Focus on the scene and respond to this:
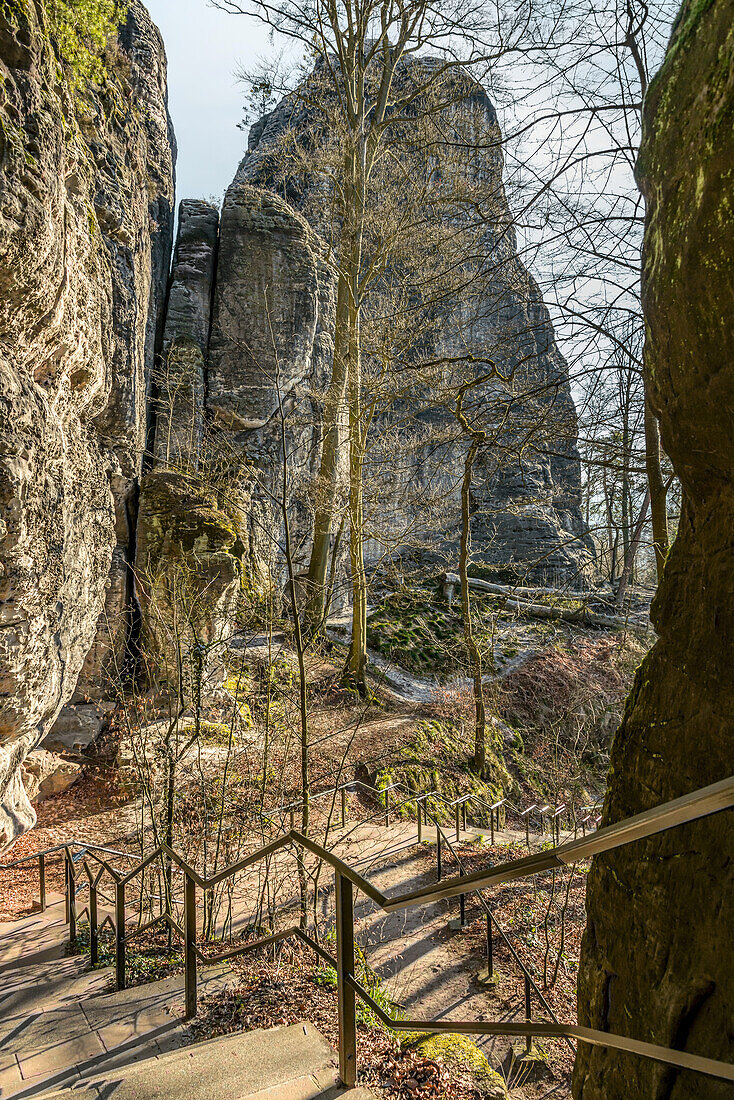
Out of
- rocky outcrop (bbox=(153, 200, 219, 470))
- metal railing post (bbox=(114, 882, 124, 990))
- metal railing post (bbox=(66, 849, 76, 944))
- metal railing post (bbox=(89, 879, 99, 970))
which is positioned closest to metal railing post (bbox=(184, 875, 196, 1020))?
metal railing post (bbox=(114, 882, 124, 990))

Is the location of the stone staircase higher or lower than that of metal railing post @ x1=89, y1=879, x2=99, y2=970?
higher

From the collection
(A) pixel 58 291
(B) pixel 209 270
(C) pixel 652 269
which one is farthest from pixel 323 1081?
(B) pixel 209 270

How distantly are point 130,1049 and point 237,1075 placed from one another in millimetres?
993

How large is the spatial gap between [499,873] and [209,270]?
57.5ft

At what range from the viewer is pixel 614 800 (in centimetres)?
203

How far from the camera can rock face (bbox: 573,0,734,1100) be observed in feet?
4.89

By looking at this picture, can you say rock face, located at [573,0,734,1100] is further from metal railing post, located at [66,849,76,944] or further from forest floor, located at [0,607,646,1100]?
metal railing post, located at [66,849,76,944]

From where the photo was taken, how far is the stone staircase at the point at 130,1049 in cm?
235

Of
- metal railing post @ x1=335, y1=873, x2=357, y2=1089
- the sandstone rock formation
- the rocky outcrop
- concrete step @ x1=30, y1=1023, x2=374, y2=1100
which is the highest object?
the rocky outcrop

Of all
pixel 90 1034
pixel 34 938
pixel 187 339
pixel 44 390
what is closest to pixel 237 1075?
pixel 90 1034

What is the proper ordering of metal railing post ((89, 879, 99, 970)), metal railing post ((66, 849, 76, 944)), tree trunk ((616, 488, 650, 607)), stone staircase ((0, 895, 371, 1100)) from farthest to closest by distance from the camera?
metal railing post ((66, 849, 76, 944)) → tree trunk ((616, 488, 650, 607)) → metal railing post ((89, 879, 99, 970)) → stone staircase ((0, 895, 371, 1100))

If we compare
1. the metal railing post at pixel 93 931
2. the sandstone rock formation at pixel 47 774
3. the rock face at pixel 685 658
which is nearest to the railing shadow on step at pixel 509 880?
the rock face at pixel 685 658

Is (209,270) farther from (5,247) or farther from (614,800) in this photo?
(614,800)

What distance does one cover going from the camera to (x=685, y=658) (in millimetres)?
1786
